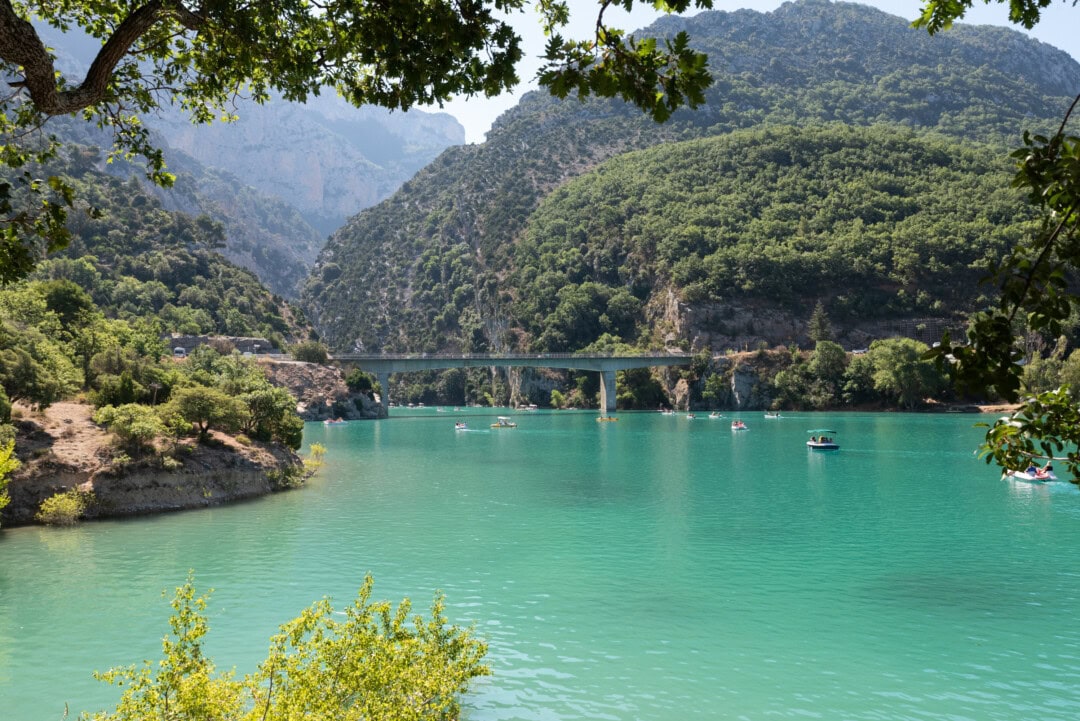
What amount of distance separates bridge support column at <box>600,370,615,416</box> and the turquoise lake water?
8030 cm

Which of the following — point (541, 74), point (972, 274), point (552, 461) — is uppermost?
point (972, 274)

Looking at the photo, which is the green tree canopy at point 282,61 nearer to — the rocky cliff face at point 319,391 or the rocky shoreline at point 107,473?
the rocky shoreline at point 107,473

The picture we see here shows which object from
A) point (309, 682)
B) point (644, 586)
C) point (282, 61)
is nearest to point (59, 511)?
point (644, 586)

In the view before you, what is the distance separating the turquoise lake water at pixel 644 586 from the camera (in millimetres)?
14508

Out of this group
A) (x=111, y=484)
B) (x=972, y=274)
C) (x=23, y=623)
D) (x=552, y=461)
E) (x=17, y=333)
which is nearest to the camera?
(x=23, y=623)

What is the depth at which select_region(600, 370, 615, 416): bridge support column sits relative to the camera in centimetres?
12594

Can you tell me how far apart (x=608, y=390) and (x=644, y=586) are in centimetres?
10460

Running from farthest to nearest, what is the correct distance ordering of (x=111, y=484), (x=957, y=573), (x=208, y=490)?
(x=208, y=490), (x=111, y=484), (x=957, y=573)

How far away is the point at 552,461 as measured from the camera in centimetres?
5647

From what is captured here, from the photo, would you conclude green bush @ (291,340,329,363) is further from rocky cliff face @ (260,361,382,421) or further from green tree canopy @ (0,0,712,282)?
green tree canopy @ (0,0,712,282)

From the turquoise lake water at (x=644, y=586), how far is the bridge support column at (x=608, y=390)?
8030 centimetres

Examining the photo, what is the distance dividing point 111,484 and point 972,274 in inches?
5277

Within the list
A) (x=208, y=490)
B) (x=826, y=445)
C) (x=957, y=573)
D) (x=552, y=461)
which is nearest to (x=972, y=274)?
(x=826, y=445)

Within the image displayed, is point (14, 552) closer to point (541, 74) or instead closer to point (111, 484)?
point (111, 484)
